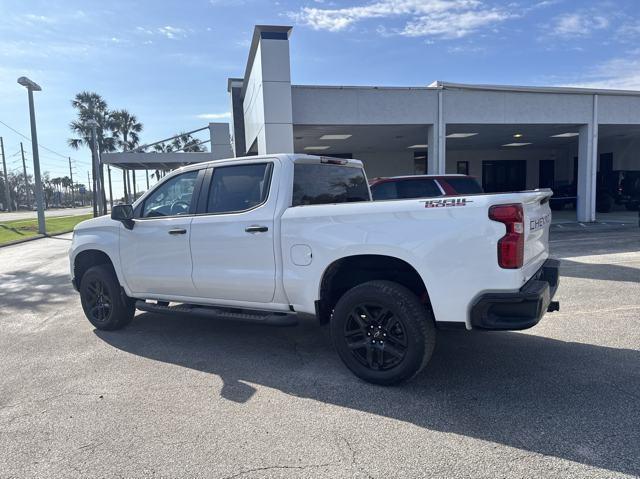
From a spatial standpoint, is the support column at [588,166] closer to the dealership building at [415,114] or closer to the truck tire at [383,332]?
the dealership building at [415,114]

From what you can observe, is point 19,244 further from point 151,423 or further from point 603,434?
point 603,434

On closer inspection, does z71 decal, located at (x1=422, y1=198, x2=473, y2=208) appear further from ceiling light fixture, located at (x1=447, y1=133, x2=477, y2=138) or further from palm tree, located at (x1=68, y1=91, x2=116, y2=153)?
palm tree, located at (x1=68, y1=91, x2=116, y2=153)

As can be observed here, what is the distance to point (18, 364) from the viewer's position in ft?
15.6

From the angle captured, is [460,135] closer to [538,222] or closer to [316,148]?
[316,148]

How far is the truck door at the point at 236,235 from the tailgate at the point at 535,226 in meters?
2.15

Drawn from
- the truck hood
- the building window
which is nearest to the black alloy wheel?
the truck hood

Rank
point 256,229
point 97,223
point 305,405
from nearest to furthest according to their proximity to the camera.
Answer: point 305,405, point 256,229, point 97,223

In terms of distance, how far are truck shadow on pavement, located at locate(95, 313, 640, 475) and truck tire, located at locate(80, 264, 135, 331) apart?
187 mm

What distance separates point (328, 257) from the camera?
158 inches

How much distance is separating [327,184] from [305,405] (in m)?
2.33

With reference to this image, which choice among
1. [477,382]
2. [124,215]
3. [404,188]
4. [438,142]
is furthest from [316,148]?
[477,382]

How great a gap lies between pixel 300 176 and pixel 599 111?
54.6ft

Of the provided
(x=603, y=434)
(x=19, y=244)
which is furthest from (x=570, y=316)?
(x=19, y=244)

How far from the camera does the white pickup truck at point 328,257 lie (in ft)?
11.2
